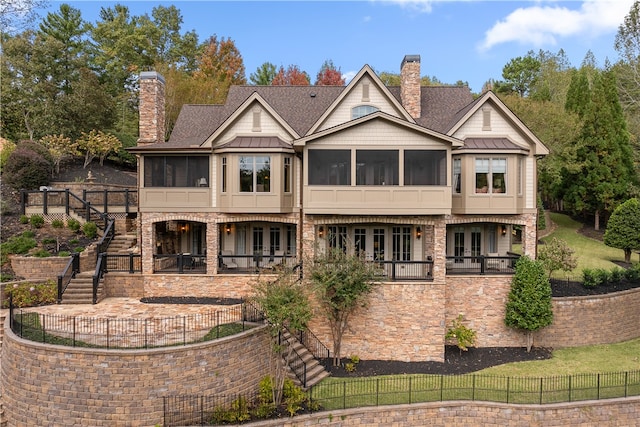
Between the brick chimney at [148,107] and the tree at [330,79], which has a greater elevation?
Answer: the tree at [330,79]

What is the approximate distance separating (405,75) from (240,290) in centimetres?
1397

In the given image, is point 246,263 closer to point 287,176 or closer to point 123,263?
point 287,176

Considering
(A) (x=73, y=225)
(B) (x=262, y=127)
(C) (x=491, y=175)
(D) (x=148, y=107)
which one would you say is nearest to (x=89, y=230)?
(A) (x=73, y=225)

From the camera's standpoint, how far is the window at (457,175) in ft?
61.2

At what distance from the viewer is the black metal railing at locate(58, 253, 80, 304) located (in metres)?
16.9

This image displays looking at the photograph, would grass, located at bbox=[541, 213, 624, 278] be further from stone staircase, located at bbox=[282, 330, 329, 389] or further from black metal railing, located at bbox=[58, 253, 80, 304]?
black metal railing, located at bbox=[58, 253, 80, 304]

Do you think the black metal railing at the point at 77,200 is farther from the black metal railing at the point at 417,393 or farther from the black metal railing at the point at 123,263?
the black metal railing at the point at 417,393

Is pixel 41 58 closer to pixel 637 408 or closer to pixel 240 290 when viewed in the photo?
pixel 240 290

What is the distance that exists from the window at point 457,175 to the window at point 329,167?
5.40 m

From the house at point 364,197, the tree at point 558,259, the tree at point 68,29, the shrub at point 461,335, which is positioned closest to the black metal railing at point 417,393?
the shrub at point 461,335

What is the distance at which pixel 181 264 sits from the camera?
1862 cm

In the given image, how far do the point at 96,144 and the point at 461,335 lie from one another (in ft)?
96.2

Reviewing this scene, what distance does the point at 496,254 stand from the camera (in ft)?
69.4

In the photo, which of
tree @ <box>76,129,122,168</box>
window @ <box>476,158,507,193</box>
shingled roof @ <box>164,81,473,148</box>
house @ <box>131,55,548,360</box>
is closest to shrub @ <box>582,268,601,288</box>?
house @ <box>131,55,548,360</box>
